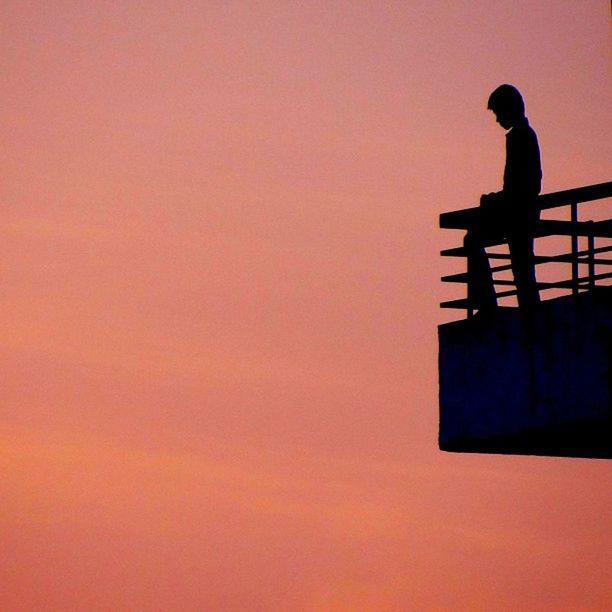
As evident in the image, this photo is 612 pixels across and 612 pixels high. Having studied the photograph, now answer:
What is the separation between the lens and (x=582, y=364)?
1600 cm

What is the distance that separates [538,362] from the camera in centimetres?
1653

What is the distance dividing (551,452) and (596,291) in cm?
268

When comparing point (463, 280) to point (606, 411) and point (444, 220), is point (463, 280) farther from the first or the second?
point (606, 411)

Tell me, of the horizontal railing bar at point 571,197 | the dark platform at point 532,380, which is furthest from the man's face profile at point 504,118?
the dark platform at point 532,380

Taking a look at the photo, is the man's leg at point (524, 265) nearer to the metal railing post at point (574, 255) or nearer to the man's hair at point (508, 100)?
the metal railing post at point (574, 255)

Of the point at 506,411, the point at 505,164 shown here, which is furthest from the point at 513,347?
the point at 505,164

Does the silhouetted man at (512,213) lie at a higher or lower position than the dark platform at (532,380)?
higher

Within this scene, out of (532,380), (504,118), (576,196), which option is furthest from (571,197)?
(532,380)

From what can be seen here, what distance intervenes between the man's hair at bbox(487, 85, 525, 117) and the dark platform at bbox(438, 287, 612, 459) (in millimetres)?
1962

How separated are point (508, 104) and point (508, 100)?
39 millimetres

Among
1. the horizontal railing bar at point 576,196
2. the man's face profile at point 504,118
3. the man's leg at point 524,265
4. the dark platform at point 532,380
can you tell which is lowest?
the dark platform at point 532,380

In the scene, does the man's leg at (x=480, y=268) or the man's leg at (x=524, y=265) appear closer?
the man's leg at (x=524, y=265)

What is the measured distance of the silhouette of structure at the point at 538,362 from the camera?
15.9 metres

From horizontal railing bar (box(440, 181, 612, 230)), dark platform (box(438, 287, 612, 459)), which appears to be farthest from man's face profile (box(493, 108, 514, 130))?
dark platform (box(438, 287, 612, 459))
